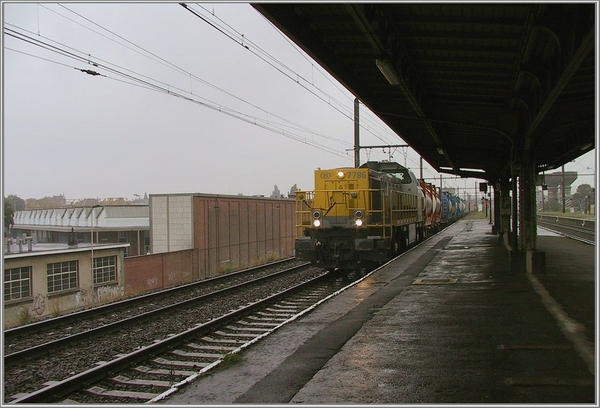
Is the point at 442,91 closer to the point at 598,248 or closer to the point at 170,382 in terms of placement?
the point at 598,248

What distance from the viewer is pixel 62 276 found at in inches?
904

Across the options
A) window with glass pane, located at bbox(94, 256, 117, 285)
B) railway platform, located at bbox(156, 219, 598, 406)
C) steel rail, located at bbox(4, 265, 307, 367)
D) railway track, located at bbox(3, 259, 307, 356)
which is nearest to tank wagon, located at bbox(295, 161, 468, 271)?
railway platform, located at bbox(156, 219, 598, 406)

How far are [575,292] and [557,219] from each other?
36.3 meters

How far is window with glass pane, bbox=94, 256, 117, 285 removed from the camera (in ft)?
81.5

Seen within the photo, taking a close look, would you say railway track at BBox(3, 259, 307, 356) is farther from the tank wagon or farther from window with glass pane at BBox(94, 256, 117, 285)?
window with glass pane at BBox(94, 256, 117, 285)

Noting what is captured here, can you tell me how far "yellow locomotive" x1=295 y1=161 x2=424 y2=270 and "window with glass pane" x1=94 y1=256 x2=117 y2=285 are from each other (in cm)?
1327

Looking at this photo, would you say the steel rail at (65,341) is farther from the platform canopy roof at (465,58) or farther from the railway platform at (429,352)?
the platform canopy roof at (465,58)

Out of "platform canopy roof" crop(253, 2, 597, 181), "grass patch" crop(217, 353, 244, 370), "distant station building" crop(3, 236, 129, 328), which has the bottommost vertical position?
"distant station building" crop(3, 236, 129, 328)

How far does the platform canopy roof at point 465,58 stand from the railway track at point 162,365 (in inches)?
197

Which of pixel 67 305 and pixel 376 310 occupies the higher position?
pixel 376 310

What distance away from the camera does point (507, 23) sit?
727cm

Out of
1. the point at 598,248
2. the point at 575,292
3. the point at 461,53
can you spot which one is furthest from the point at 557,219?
the point at 598,248

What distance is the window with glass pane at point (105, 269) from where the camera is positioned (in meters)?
24.8

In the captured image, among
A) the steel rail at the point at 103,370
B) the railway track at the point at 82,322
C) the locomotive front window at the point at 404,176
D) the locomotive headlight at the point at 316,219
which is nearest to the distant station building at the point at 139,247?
the railway track at the point at 82,322
